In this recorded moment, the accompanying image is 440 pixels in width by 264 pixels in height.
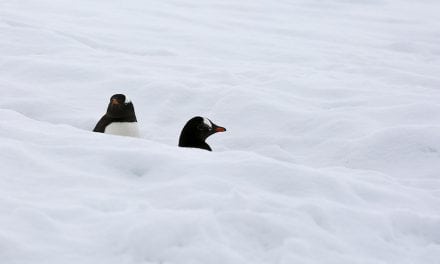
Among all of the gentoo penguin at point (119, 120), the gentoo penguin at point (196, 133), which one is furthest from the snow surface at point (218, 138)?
the gentoo penguin at point (196, 133)

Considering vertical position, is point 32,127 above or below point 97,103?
above

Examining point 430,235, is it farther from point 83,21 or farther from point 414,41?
point 414,41

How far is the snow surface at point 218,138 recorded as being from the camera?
2680mm

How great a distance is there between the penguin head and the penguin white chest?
8 centimetres

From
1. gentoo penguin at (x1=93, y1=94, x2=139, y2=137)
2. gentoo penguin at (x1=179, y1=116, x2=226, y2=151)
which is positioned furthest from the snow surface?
gentoo penguin at (x1=179, y1=116, x2=226, y2=151)

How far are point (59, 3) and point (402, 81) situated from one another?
7.22 meters

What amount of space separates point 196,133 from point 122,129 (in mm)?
679

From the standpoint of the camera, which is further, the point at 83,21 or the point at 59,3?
the point at 59,3

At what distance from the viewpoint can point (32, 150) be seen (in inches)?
138

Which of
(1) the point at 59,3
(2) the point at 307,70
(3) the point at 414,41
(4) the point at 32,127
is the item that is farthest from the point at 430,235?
(1) the point at 59,3

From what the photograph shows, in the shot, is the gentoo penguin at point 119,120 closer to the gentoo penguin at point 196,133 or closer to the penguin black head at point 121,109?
the penguin black head at point 121,109

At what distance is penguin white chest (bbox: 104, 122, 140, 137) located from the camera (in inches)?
229

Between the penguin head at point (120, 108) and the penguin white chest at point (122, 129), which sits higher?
the penguin head at point (120, 108)

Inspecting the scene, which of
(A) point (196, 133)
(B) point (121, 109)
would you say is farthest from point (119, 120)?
(A) point (196, 133)
